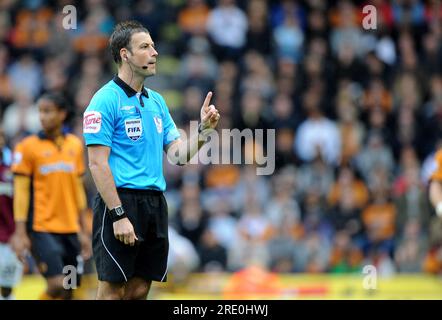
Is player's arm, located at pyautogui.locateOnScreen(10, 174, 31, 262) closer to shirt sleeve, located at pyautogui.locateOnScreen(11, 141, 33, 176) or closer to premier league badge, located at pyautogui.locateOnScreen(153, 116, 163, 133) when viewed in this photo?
shirt sleeve, located at pyautogui.locateOnScreen(11, 141, 33, 176)

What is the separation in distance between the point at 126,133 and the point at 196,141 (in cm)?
53

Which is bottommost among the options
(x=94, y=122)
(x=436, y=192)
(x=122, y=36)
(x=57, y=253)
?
(x=57, y=253)

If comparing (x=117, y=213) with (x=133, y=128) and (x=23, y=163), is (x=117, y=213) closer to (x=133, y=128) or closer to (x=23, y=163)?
(x=133, y=128)

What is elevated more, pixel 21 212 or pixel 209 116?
pixel 209 116

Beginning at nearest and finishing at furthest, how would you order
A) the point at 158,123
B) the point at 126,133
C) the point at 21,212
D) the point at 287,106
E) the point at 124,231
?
the point at 124,231 < the point at 126,133 < the point at 158,123 < the point at 21,212 < the point at 287,106

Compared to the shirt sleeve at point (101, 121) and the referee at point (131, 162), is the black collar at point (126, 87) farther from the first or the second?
the shirt sleeve at point (101, 121)

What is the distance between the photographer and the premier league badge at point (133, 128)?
8405 millimetres

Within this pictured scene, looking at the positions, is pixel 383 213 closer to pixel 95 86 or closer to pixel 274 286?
pixel 274 286

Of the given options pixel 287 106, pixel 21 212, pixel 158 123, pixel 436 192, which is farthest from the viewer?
pixel 287 106

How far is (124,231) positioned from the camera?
8117mm

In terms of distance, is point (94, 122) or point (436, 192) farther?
point (436, 192)

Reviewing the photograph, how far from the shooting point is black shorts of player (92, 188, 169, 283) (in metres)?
8.30

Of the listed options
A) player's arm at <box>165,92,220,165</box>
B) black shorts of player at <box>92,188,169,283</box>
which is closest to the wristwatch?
black shorts of player at <box>92,188,169,283</box>

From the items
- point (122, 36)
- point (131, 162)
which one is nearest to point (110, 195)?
point (131, 162)
